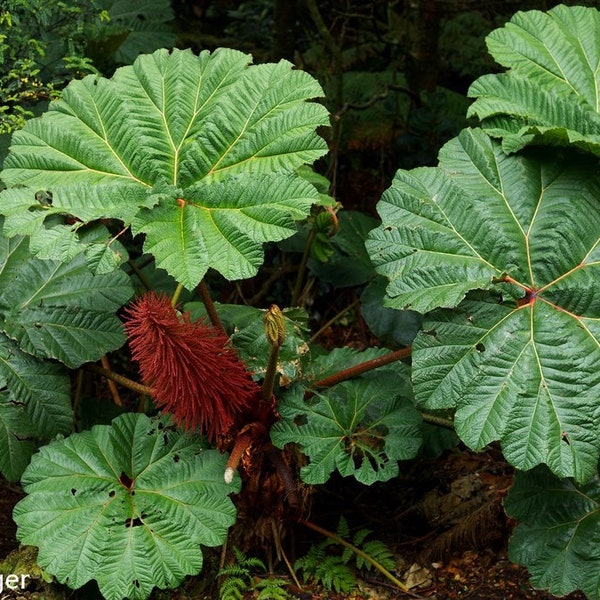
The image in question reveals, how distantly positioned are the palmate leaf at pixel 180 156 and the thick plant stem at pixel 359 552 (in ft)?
3.31

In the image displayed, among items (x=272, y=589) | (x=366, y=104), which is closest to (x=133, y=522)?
(x=272, y=589)

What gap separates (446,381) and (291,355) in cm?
57

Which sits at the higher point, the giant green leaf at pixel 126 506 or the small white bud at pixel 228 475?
the small white bud at pixel 228 475

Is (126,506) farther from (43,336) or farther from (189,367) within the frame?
(43,336)

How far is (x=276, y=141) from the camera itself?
2.52 m

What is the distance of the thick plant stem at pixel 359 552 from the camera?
2719 mm

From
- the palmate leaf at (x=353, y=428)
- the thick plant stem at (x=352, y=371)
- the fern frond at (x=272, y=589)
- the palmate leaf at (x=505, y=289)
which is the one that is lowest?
the fern frond at (x=272, y=589)

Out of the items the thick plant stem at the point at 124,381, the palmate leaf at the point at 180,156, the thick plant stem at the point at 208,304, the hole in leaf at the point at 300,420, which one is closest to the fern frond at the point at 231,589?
the hole in leaf at the point at 300,420

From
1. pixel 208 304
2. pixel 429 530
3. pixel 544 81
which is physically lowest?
pixel 429 530

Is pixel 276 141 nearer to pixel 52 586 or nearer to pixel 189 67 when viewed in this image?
pixel 189 67

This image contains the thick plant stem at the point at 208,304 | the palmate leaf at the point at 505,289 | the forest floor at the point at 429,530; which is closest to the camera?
the palmate leaf at the point at 505,289

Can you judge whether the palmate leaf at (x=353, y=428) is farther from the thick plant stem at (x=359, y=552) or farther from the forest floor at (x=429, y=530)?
the forest floor at (x=429, y=530)

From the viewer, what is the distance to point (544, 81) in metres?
2.64

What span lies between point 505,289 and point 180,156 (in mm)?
1009
